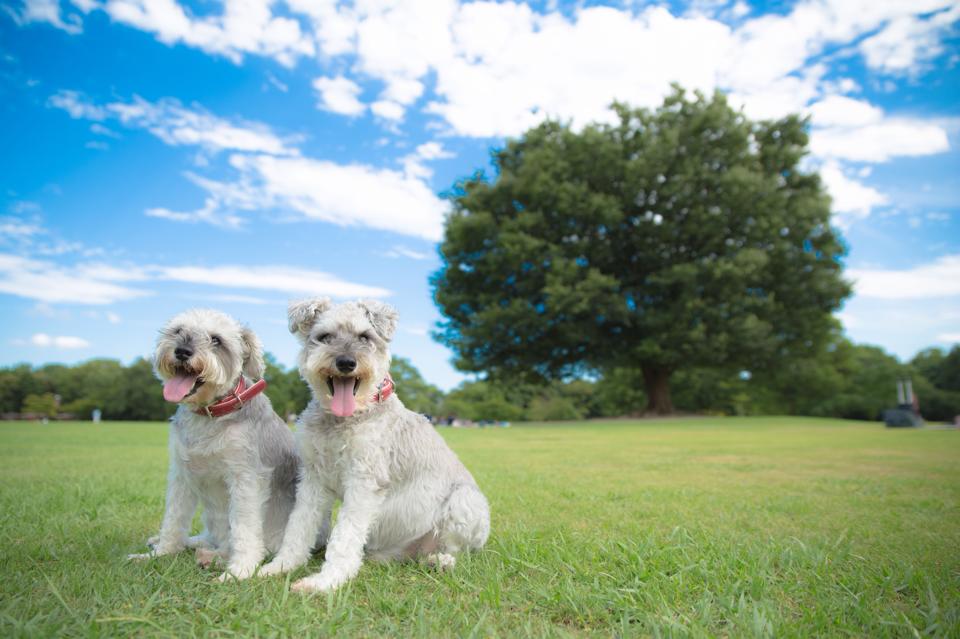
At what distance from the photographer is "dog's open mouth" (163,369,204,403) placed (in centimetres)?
387

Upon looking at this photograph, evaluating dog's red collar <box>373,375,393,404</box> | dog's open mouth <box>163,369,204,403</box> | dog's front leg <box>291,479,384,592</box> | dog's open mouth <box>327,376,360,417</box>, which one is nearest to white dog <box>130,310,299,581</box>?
dog's open mouth <box>163,369,204,403</box>

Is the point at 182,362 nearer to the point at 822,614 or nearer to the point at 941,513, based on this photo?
the point at 822,614

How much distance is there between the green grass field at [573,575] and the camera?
2.95m

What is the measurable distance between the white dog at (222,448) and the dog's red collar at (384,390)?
3.04 ft

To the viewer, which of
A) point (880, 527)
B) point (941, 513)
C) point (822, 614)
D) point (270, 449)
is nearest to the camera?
point (822, 614)

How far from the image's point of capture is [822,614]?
124 inches

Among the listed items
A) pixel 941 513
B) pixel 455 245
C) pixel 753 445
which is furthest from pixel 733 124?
pixel 941 513

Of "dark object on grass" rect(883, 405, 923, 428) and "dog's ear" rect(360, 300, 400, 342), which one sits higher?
"dog's ear" rect(360, 300, 400, 342)

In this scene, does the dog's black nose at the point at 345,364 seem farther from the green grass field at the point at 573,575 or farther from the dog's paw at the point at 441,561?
the dog's paw at the point at 441,561

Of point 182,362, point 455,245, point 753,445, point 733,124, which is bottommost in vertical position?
point 753,445

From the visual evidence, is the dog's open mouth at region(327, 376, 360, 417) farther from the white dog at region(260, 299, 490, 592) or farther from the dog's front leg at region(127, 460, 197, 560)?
the dog's front leg at region(127, 460, 197, 560)

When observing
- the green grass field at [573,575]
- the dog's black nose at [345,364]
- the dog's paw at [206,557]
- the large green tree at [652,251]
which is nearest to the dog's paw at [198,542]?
the green grass field at [573,575]

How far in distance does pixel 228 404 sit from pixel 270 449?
0.45 metres

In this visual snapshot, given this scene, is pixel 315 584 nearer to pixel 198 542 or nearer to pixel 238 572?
pixel 238 572
